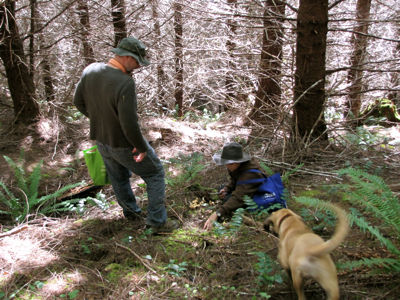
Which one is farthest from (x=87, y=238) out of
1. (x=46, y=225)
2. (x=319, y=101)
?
(x=319, y=101)

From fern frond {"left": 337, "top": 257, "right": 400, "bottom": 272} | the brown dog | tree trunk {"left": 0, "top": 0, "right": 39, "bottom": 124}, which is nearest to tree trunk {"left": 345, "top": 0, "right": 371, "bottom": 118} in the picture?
fern frond {"left": 337, "top": 257, "right": 400, "bottom": 272}

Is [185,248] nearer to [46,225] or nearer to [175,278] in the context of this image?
[175,278]

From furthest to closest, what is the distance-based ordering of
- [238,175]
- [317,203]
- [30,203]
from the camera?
[30,203] → [238,175] → [317,203]

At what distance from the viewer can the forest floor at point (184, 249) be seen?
2555 mm

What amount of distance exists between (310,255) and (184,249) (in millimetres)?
1720

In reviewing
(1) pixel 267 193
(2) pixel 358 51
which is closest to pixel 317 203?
(1) pixel 267 193

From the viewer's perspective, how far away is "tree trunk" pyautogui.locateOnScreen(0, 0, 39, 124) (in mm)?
6188

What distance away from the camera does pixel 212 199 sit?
4.57 meters

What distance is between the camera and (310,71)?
5.04 metres

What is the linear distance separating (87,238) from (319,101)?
14.3 feet

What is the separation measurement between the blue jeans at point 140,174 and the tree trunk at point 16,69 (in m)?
4.29

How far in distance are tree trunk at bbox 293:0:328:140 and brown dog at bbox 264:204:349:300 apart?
3.10m

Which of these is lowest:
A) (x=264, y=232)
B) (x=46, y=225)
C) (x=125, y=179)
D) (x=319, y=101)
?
(x=46, y=225)

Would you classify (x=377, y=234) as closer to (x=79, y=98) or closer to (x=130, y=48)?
(x=130, y=48)
